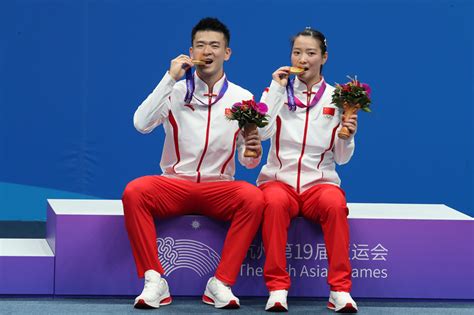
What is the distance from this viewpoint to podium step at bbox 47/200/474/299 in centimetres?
576

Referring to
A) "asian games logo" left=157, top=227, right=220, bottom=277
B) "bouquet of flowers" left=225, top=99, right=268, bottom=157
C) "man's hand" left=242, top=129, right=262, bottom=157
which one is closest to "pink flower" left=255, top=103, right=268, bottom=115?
"bouquet of flowers" left=225, top=99, right=268, bottom=157

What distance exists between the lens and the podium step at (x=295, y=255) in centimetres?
576

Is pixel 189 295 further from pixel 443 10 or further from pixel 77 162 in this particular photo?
pixel 443 10

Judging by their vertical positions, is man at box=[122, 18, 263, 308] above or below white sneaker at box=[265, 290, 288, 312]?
above

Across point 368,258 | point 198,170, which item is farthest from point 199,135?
point 368,258

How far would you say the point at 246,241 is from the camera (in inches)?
221

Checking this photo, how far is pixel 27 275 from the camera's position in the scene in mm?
5746

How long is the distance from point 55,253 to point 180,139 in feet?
2.86

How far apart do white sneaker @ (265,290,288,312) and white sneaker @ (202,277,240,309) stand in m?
0.17

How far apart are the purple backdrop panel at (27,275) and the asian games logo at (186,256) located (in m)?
0.58

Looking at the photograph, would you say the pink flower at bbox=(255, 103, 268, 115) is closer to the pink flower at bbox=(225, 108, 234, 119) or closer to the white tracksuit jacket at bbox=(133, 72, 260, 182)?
the pink flower at bbox=(225, 108, 234, 119)

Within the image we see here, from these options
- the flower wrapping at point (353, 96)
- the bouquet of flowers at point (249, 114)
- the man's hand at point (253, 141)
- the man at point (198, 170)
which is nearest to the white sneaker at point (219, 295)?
the man at point (198, 170)

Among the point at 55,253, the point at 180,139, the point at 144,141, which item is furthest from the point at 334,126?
the point at 144,141

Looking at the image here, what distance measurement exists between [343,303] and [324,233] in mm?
374
